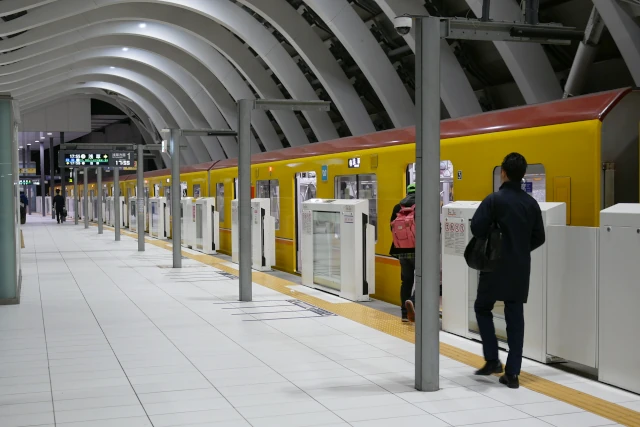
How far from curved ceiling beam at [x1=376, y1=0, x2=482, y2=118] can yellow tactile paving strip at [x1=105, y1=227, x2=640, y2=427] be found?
18.5ft

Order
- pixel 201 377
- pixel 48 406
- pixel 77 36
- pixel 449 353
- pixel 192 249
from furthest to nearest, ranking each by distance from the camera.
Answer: pixel 77 36, pixel 192 249, pixel 449 353, pixel 201 377, pixel 48 406

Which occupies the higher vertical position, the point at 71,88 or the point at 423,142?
the point at 71,88

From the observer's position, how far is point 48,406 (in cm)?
537

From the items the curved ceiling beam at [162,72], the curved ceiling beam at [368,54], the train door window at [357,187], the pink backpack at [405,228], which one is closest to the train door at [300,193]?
the train door window at [357,187]

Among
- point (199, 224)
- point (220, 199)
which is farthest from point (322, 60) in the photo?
point (199, 224)

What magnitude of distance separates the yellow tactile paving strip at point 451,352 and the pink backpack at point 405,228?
2.98 feet

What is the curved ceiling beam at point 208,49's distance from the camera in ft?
85.8

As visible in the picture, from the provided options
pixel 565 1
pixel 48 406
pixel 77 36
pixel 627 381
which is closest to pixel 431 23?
pixel 627 381

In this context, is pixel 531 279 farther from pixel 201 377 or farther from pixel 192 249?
pixel 192 249

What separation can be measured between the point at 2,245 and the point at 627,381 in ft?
26.3

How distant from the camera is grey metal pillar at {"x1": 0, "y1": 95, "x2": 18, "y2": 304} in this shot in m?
10.2

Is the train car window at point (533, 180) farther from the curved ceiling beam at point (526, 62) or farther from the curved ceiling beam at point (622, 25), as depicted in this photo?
the curved ceiling beam at point (526, 62)

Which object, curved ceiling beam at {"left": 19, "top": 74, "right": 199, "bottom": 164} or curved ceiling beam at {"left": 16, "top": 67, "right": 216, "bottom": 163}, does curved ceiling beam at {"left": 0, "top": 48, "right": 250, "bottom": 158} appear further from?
curved ceiling beam at {"left": 19, "top": 74, "right": 199, "bottom": 164}

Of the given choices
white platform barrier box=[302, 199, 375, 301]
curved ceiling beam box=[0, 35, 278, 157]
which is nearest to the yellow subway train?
white platform barrier box=[302, 199, 375, 301]
